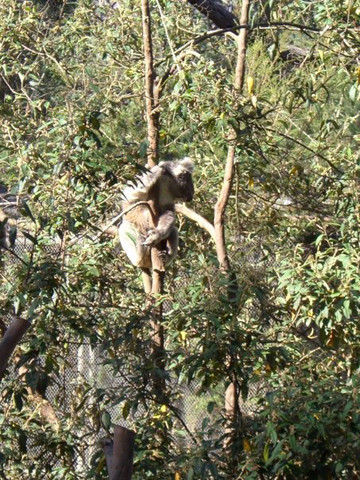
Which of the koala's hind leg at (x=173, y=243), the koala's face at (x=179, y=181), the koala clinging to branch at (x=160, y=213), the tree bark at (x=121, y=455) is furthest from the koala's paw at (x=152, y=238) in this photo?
the tree bark at (x=121, y=455)

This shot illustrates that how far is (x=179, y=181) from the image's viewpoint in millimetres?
5828

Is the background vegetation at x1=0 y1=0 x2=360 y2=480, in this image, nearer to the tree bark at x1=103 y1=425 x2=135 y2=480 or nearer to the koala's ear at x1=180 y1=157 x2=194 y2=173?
the tree bark at x1=103 y1=425 x2=135 y2=480

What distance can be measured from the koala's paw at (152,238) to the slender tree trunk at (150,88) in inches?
47.8

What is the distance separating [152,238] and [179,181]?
0.61 meters

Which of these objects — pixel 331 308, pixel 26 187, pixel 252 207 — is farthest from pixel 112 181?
pixel 252 207

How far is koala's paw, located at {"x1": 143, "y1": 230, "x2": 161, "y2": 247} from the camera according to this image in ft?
17.4

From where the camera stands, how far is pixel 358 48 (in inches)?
160

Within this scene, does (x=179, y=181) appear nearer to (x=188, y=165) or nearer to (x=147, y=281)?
(x=188, y=165)

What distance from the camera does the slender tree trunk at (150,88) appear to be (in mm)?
3963

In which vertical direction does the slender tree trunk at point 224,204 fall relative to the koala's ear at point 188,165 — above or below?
below

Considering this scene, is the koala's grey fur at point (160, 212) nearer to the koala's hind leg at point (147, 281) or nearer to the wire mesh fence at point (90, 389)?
the koala's hind leg at point (147, 281)

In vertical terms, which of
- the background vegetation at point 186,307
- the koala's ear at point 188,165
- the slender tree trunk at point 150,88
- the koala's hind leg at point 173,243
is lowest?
the background vegetation at point 186,307

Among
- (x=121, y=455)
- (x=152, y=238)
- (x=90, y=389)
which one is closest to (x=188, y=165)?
(x=152, y=238)

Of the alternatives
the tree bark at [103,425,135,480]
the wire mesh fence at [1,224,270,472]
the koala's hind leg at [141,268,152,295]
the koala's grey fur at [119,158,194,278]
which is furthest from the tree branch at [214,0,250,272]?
the tree bark at [103,425,135,480]
